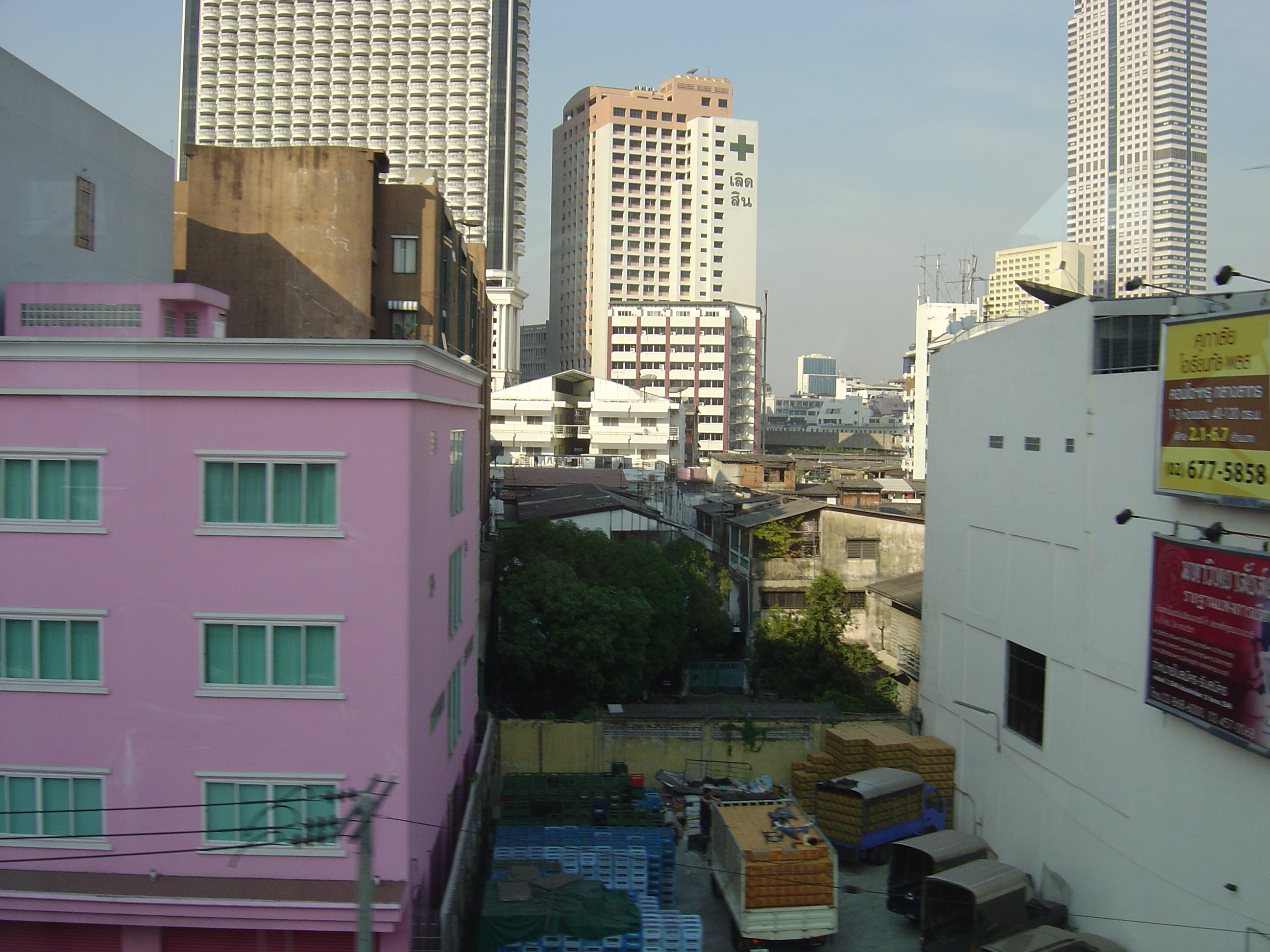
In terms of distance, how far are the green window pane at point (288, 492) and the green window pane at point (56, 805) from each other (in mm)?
2729

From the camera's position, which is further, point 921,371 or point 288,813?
point 921,371

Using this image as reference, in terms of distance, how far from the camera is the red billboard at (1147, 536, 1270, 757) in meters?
8.04

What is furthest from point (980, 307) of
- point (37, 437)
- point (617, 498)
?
point (37, 437)

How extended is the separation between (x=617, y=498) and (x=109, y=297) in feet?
→ 51.4

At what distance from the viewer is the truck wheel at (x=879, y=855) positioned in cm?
1212

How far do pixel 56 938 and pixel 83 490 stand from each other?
3535 mm

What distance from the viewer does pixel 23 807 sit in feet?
25.9

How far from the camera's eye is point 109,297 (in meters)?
9.78

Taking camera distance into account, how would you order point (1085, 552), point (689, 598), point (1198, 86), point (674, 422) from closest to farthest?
1. point (1085, 552)
2. point (689, 598)
3. point (674, 422)
4. point (1198, 86)

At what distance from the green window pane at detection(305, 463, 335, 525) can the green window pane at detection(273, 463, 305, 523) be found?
0.04 meters

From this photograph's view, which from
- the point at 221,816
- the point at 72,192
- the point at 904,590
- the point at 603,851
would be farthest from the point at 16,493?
the point at 904,590

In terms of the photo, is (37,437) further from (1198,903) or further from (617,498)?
(617,498)

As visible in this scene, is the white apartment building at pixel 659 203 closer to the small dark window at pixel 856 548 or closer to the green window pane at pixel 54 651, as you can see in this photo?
the small dark window at pixel 856 548

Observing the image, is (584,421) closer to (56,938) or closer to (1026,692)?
(1026,692)
